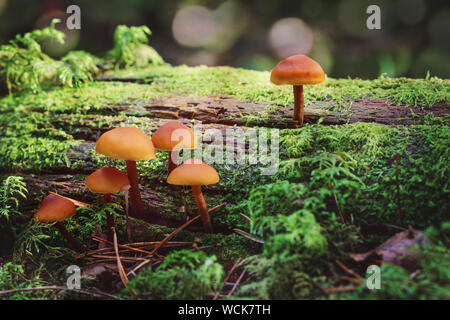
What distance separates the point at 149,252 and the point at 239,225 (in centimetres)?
55

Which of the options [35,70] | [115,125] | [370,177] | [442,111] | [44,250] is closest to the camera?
[370,177]

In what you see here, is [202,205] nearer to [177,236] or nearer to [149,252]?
[177,236]

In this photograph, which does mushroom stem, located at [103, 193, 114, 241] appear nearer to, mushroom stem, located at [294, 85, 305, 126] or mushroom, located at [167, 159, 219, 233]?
mushroom, located at [167, 159, 219, 233]

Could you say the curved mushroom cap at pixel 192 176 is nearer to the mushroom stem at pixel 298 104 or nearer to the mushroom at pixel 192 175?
the mushroom at pixel 192 175

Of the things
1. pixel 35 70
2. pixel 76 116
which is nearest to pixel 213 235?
pixel 76 116

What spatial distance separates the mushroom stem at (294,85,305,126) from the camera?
214 cm

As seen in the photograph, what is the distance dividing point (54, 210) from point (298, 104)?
169cm

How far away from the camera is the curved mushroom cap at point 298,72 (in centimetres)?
187

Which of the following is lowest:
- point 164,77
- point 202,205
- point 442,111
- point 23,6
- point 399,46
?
point 202,205

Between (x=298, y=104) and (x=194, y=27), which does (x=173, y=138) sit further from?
(x=194, y=27)

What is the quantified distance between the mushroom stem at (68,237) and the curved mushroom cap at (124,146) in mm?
562

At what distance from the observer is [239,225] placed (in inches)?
73.5

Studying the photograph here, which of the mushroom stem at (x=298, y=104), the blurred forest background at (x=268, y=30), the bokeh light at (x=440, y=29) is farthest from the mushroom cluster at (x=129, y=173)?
the bokeh light at (x=440, y=29)

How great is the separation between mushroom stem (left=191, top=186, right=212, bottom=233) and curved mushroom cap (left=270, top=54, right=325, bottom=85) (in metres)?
0.83
